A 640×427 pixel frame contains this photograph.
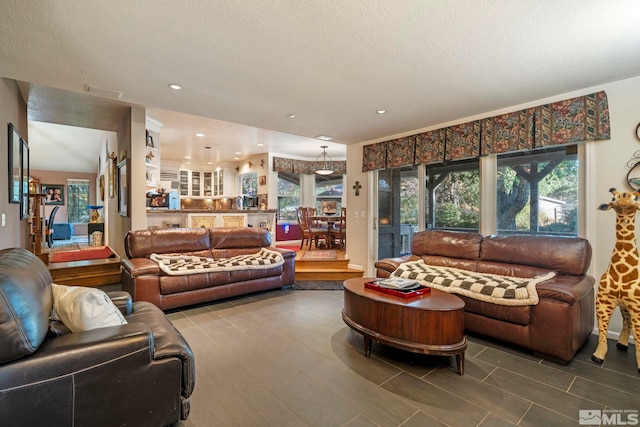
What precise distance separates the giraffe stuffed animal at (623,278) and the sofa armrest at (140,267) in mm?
4279

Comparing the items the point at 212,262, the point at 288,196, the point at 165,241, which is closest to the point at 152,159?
the point at 165,241

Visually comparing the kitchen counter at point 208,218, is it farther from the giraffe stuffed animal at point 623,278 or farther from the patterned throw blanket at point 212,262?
the giraffe stuffed animal at point 623,278

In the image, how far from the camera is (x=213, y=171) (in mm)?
10008

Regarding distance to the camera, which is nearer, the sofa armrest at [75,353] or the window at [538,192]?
the sofa armrest at [75,353]

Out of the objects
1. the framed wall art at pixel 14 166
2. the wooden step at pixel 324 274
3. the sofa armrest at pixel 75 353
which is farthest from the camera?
the wooden step at pixel 324 274

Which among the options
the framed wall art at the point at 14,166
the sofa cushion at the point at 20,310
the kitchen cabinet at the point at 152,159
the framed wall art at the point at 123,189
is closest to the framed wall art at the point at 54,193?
the framed wall art at the point at 123,189

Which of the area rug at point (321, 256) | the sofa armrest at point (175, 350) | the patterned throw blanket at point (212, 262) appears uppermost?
the patterned throw blanket at point (212, 262)

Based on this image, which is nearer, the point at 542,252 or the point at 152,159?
the point at 542,252

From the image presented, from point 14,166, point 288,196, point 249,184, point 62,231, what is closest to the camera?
point 14,166

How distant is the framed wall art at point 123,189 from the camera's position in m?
4.69

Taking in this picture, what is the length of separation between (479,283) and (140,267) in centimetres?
358

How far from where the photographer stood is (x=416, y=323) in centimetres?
219

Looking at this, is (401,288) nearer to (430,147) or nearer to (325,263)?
(430,147)

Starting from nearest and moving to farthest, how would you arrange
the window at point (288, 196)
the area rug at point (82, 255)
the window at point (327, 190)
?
the area rug at point (82, 255), the window at point (288, 196), the window at point (327, 190)
